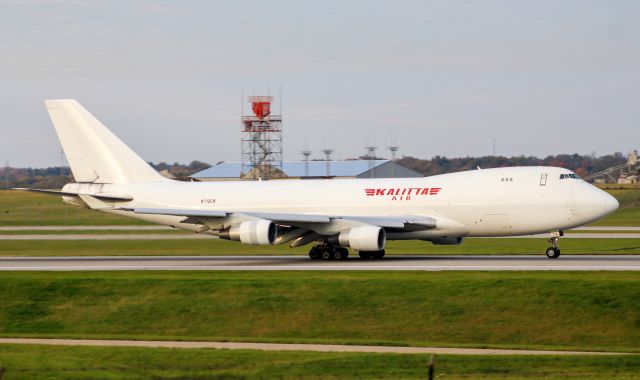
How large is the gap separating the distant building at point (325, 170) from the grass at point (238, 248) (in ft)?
161

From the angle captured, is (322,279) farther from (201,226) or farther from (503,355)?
(201,226)

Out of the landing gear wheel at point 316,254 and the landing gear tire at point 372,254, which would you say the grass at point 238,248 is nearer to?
the landing gear tire at point 372,254

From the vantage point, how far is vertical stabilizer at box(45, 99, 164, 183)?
52.5 meters

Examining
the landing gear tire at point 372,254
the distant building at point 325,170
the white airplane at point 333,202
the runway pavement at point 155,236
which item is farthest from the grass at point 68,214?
the landing gear tire at point 372,254

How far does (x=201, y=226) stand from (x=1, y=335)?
63.4 feet

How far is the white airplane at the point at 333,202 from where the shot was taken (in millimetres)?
43625

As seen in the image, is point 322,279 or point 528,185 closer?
point 322,279

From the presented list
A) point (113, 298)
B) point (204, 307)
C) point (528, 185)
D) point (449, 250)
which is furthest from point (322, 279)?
point (449, 250)

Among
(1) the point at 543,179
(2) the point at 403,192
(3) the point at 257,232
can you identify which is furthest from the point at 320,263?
(1) the point at 543,179

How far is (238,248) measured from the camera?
57.2m

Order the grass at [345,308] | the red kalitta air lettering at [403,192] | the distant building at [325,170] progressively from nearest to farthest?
1. the grass at [345,308]
2. the red kalitta air lettering at [403,192]
3. the distant building at [325,170]

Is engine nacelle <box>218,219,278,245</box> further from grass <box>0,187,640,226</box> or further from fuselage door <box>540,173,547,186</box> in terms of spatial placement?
grass <box>0,187,640,226</box>

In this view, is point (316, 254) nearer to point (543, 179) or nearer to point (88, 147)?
point (543, 179)

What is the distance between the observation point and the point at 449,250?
53.4 meters
